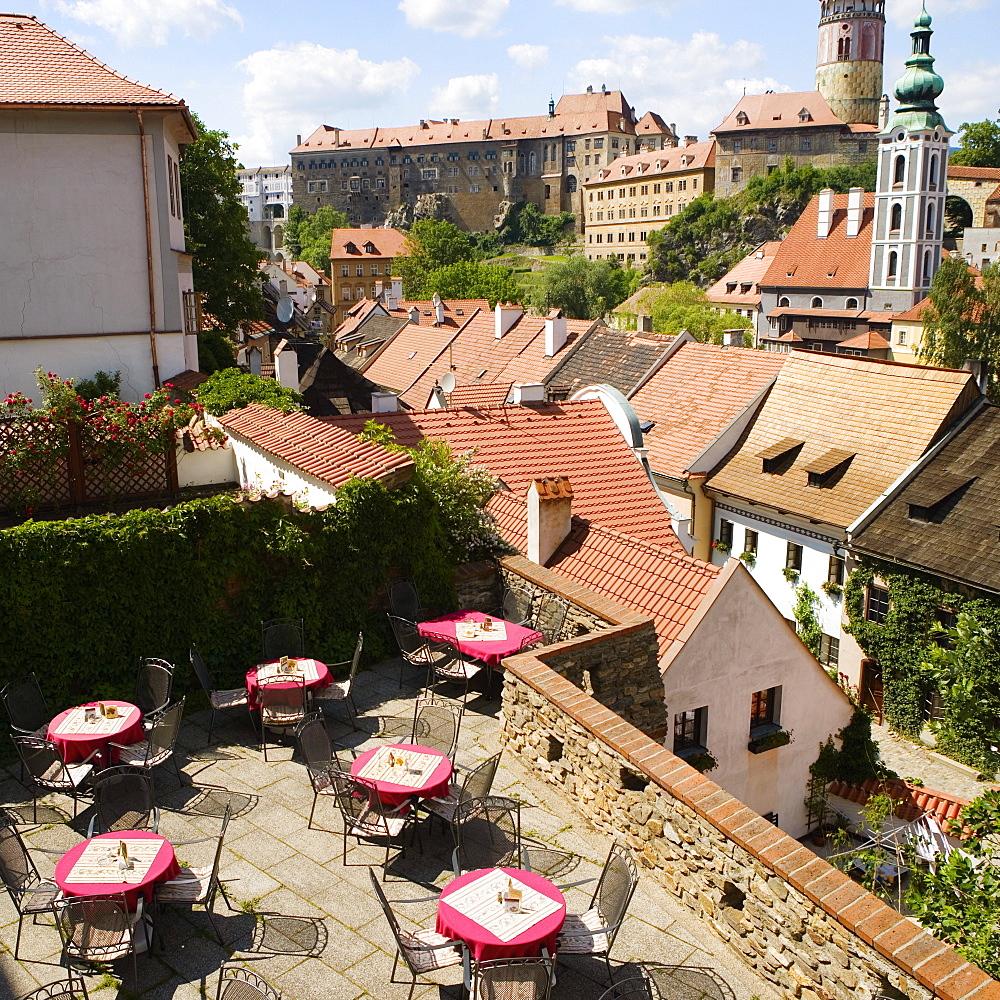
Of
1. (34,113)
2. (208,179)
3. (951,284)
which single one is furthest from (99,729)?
(951,284)

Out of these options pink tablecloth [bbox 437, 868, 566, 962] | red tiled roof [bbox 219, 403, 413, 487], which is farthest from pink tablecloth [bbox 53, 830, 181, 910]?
red tiled roof [bbox 219, 403, 413, 487]

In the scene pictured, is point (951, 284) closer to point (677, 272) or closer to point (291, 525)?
point (291, 525)

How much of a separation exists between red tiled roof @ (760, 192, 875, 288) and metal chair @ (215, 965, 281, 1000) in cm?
7919

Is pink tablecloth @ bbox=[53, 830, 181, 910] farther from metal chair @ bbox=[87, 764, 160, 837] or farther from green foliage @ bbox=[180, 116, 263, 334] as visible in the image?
green foliage @ bbox=[180, 116, 263, 334]

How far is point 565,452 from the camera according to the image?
17922 mm

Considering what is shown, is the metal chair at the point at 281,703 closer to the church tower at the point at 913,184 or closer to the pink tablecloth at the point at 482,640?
the pink tablecloth at the point at 482,640

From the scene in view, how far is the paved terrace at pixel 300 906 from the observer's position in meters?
6.31

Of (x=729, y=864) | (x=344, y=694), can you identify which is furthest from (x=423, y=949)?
(x=344, y=694)

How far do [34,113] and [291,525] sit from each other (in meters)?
11.0

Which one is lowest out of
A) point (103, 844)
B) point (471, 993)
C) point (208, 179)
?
point (471, 993)

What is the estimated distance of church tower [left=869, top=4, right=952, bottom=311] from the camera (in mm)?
74062

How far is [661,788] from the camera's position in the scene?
292 inches

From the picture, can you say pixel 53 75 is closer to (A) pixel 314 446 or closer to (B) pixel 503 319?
(A) pixel 314 446

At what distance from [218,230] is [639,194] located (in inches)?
4085
